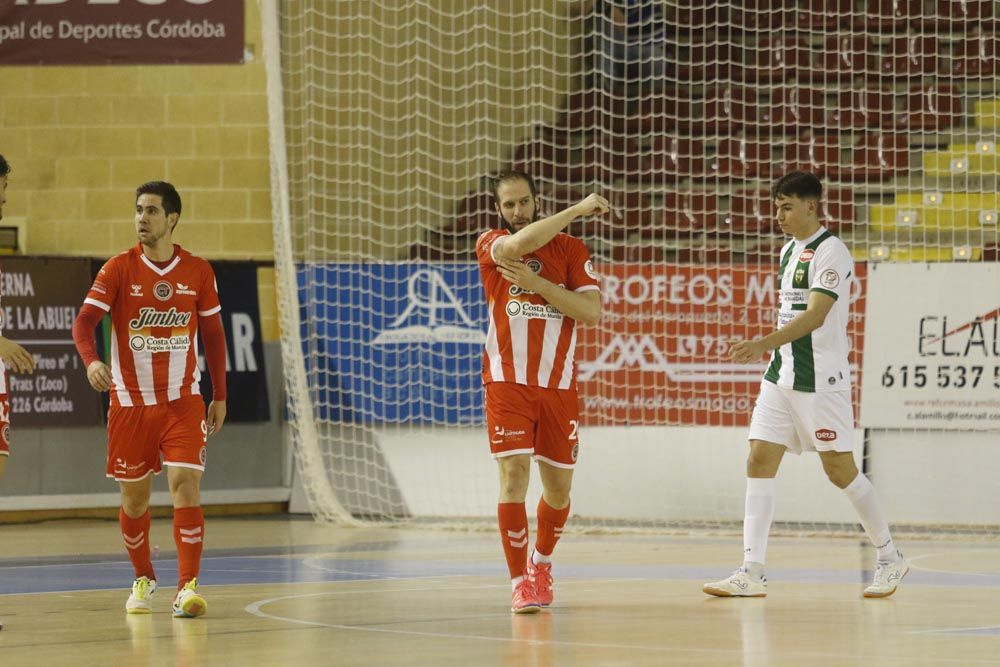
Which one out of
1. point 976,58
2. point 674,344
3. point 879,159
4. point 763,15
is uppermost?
point 763,15

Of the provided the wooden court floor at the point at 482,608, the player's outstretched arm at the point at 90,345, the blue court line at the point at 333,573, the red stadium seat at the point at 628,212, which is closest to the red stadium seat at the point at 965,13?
the red stadium seat at the point at 628,212

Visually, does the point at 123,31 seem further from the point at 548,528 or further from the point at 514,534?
the point at 514,534

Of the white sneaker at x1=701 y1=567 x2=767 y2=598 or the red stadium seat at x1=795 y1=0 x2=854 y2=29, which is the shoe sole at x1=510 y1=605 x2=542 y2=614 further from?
the red stadium seat at x1=795 y1=0 x2=854 y2=29

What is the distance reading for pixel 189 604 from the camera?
604cm

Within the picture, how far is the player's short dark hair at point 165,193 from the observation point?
6250 mm

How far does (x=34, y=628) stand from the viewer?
579 centimetres

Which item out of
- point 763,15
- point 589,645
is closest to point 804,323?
point 589,645

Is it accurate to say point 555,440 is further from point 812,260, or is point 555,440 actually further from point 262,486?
point 262,486

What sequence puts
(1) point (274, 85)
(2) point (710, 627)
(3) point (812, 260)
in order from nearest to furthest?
(2) point (710, 627) → (3) point (812, 260) → (1) point (274, 85)

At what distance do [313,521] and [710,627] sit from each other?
21.4 ft

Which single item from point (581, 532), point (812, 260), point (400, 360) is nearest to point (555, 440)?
point (812, 260)

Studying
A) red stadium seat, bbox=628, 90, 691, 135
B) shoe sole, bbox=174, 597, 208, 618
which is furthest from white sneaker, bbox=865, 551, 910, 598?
red stadium seat, bbox=628, 90, 691, 135

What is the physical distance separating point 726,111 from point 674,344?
98.0 inches

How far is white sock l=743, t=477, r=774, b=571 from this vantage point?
264 inches
